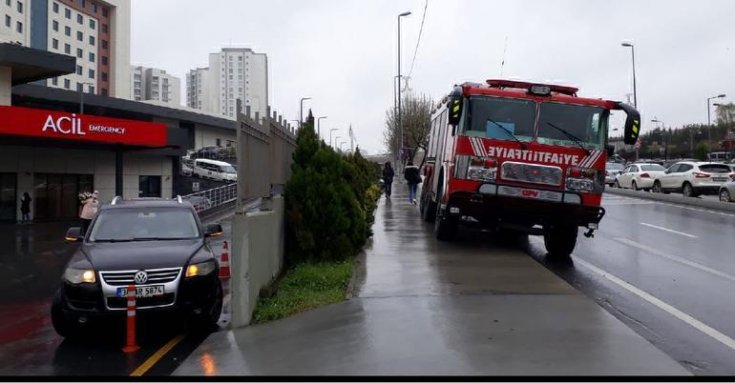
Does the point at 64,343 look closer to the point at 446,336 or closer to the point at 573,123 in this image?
the point at 446,336

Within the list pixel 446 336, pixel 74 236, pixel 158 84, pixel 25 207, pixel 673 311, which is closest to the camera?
pixel 446 336

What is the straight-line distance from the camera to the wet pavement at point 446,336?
18.0 ft

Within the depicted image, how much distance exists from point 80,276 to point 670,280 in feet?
26.6

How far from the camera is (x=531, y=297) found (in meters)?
8.00

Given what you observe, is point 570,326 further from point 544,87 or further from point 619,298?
point 544,87

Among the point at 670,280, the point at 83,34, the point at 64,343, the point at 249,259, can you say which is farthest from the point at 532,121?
the point at 83,34

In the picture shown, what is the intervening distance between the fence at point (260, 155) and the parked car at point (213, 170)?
4031 cm

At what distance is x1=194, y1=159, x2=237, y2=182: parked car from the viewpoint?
5372cm

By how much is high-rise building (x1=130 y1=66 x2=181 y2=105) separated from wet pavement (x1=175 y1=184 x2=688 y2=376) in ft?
491

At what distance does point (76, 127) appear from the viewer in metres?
28.9

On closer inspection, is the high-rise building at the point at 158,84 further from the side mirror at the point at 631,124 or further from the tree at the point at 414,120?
the side mirror at the point at 631,124

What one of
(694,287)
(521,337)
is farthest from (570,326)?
(694,287)

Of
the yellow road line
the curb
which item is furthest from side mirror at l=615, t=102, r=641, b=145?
the curb

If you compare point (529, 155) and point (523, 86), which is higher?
point (523, 86)
